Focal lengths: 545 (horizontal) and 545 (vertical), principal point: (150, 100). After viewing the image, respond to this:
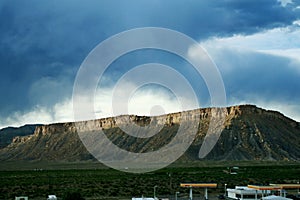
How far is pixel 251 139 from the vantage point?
18200 cm

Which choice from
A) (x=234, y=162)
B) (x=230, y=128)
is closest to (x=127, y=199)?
(x=234, y=162)

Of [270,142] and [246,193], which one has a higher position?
[270,142]

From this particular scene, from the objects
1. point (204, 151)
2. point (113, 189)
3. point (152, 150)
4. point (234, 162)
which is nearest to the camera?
point (113, 189)

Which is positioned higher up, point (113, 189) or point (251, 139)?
point (251, 139)

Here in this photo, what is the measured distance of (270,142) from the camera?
183 meters

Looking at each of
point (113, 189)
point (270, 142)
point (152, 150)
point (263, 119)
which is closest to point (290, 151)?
point (270, 142)

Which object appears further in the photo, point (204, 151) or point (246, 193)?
point (204, 151)

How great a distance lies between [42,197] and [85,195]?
197 inches

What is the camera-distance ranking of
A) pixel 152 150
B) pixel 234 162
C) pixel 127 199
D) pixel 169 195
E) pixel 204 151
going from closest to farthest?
pixel 127 199
pixel 169 195
pixel 234 162
pixel 204 151
pixel 152 150

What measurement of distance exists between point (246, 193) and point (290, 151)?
12764cm

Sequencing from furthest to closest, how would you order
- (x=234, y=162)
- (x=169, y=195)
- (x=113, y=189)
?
(x=234, y=162) < (x=113, y=189) < (x=169, y=195)

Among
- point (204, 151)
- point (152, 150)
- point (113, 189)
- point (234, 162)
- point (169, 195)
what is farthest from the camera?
point (152, 150)

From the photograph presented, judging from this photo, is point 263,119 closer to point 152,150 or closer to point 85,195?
point 152,150

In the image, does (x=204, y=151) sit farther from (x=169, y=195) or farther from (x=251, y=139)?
(x=169, y=195)
